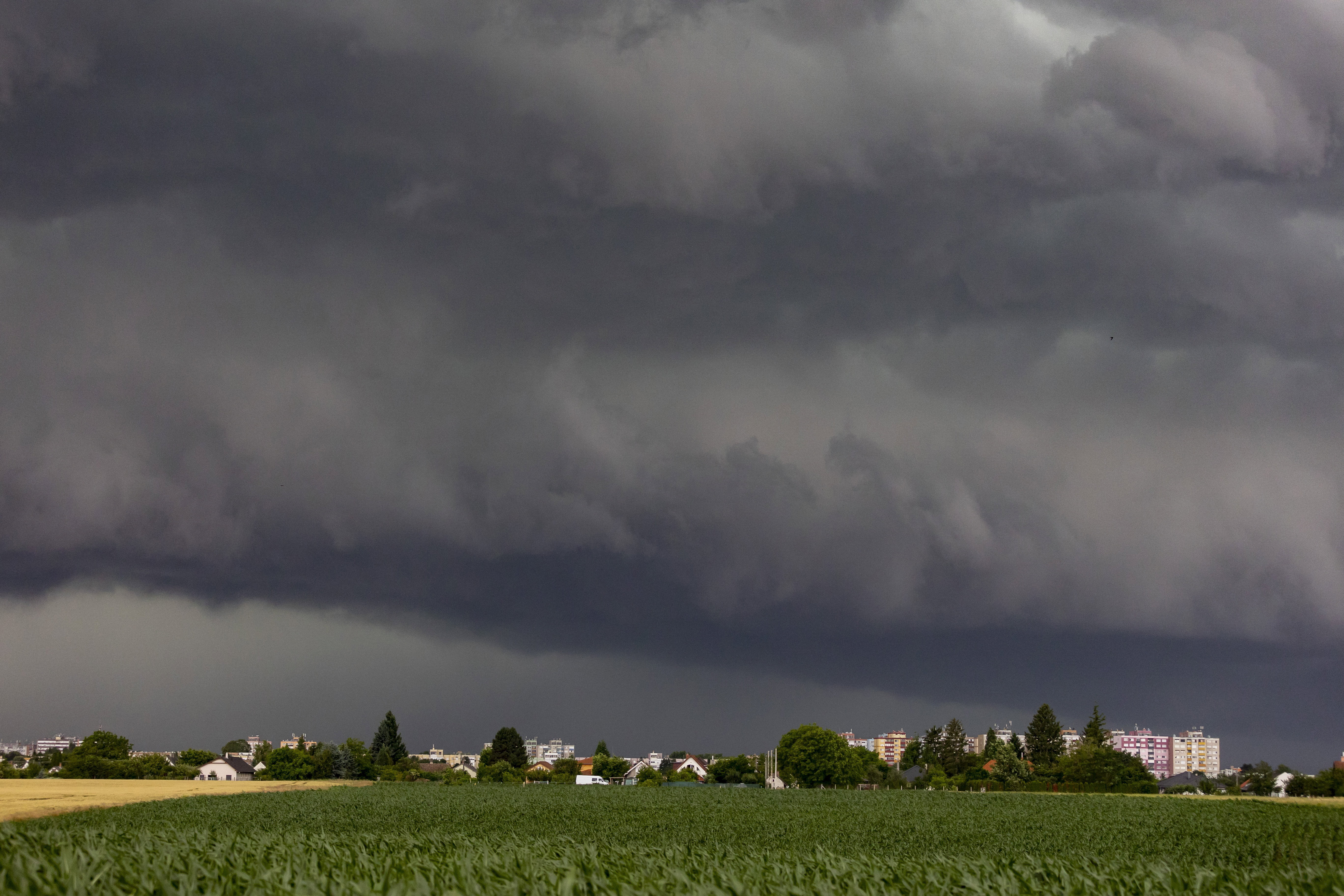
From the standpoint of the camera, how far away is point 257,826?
43031mm

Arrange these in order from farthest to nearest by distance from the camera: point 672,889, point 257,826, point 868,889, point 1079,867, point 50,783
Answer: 1. point 50,783
2. point 257,826
3. point 1079,867
4. point 868,889
5. point 672,889

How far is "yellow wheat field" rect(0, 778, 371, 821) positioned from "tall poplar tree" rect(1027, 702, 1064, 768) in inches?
5300

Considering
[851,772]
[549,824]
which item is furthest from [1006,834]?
[851,772]

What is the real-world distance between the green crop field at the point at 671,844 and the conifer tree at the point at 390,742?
277 ft

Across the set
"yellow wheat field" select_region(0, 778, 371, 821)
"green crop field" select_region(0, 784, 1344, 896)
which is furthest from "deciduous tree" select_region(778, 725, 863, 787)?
"yellow wheat field" select_region(0, 778, 371, 821)

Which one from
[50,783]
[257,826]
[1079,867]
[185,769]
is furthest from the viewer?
[185,769]

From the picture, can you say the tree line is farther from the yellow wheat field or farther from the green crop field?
the yellow wheat field

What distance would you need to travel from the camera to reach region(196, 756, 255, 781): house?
172 metres

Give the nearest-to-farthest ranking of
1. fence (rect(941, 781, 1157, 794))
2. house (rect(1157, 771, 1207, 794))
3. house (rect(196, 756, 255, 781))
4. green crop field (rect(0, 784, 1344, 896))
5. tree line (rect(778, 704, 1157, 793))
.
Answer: green crop field (rect(0, 784, 1344, 896)) → fence (rect(941, 781, 1157, 794)) → tree line (rect(778, 704, 1157, 793)) → house (rect(196, 756, 255, 781)) → house (rect(1157, 771, 1207, 794))

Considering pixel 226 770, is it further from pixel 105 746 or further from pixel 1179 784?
pixel 1179 784

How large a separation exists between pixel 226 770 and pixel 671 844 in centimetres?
16755

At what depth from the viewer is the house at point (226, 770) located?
171750 millimetres

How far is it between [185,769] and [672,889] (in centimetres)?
14861

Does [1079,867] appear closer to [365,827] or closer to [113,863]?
[113,863]
